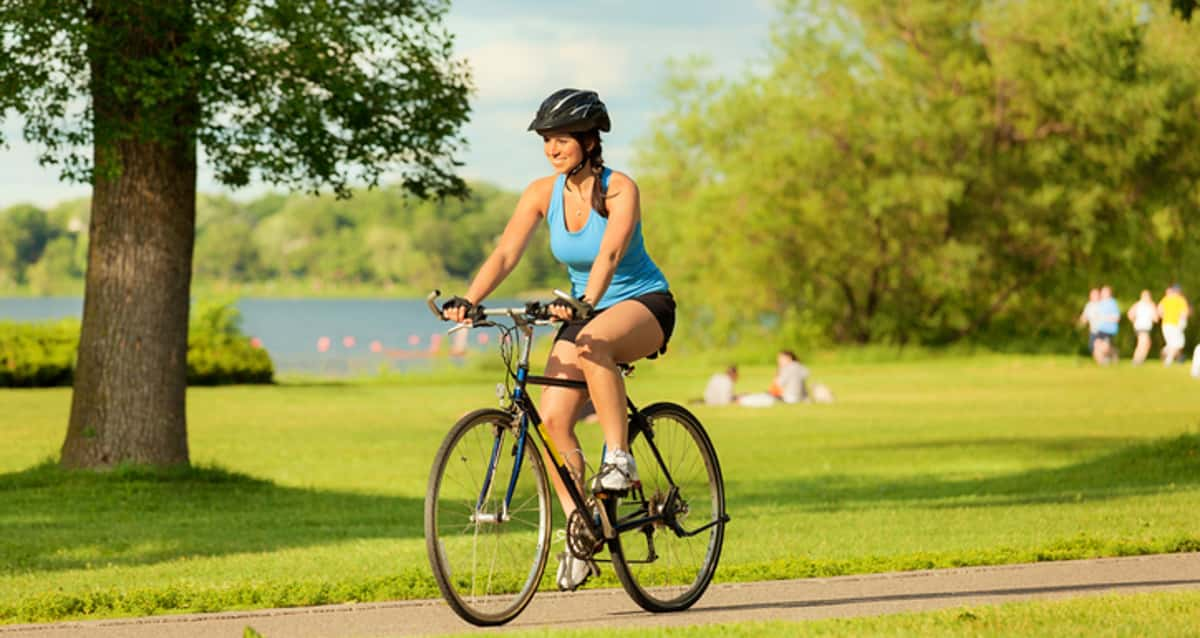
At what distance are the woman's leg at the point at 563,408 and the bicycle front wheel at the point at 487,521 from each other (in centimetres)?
13

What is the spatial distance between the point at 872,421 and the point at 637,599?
21.6m

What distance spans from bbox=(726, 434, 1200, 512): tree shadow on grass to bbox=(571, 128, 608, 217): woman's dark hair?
8.72 meters

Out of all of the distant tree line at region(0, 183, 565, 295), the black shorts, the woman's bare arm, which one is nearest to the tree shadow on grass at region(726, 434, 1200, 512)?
the black shorts

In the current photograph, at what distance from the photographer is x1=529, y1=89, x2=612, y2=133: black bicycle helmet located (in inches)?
280

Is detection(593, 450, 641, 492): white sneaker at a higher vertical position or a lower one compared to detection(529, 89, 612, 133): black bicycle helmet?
lower

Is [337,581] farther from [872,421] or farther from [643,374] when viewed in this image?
[643,374]

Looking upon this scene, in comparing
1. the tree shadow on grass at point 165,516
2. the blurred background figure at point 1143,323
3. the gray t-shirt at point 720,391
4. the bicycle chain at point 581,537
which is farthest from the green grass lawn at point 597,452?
the blurred background figure at point 1143,323

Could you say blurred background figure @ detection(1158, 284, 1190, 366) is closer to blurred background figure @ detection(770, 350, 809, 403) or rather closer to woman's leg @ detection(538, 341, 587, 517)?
blurred background figure @ detection(770, 350, 809, 403)

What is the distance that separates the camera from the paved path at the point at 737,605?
734 centimetres

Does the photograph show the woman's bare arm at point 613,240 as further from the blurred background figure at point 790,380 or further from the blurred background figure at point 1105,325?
the blurred background figure at point 1105,325

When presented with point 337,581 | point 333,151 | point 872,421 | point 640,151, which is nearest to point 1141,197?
point 640,151

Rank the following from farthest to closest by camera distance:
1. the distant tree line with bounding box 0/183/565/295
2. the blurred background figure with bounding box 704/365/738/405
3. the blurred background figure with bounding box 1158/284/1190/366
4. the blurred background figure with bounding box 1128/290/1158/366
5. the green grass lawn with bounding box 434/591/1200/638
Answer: the distant tree line with bounding box 0/183/565/295
the blurred background figure with bounding box 1128/290/1158/366
the blurred background figure with bounding box 1158/284/1190/366
the blurred background figure with bounding box 704/365/738/405
the green grass lawn with bounding box 434/591/1200/638

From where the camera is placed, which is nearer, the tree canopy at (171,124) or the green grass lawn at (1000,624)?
the green grass lawn at (1000,624)

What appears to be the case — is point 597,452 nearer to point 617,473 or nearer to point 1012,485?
point 1012,485
